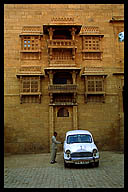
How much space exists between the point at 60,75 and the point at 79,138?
664 cm

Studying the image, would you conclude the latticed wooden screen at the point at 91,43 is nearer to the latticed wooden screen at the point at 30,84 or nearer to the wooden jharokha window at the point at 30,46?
the wooden jharokha window at the point at 30,46

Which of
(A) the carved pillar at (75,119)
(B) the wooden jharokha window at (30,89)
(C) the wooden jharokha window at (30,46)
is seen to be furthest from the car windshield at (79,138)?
(C) the wooden jharokha window at (30,46)

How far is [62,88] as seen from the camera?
45.8ft

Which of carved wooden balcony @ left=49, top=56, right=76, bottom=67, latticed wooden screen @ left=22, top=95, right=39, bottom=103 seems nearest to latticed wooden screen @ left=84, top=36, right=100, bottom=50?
carved wooden balcony @ left=49, top=56, right=76, bottom=67

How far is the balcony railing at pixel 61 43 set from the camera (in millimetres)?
14367

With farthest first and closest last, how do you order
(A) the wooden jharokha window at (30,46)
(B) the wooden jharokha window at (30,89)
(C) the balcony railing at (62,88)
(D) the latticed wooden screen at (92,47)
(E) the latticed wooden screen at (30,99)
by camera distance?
1. (D) the latticed wooden screen at (92,47)
2. (A) the wooden jharokha window at (30,46)
3. (E) the latticed wooden screen at (30,99)
4. (B) the wooden jharokha window at (30,89)
5. (C) the balcony railing at (62,88)

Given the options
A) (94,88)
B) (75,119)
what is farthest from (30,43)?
(75,119)

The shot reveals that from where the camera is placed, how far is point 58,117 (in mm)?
14398

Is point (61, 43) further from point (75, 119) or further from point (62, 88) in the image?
point (75, 119)

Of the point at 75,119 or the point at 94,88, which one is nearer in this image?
the point at 75,119

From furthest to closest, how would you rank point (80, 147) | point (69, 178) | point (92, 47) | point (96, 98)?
1. point (92, 47)
2. point (96, 98)
3. point (80, 147)
4. point (69, 178)

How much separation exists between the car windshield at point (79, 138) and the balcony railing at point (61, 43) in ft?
24.8
